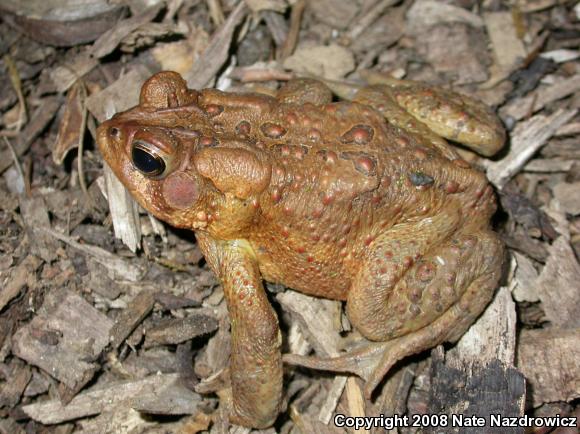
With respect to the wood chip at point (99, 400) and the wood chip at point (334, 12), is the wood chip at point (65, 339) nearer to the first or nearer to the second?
the wood chip at point (99, 400)

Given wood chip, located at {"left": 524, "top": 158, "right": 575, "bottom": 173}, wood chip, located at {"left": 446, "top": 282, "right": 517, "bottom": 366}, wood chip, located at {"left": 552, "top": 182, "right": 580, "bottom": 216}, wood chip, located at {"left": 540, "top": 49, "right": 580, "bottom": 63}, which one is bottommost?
wood chip, located at {"left": 446, "top": 282, "right": 517, "bottom": 366}

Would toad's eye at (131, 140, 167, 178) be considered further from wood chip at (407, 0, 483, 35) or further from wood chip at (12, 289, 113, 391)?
wood chip at (407, 0, 483, 35)

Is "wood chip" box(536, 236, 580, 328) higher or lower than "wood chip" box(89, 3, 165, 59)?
lower

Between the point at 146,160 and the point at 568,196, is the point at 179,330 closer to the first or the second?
the point at 146,160

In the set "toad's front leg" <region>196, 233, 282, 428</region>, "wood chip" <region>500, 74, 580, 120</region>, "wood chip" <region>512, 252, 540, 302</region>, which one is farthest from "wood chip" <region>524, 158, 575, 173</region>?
"toad's front leg" <region>196, 233, 282, 428</region>

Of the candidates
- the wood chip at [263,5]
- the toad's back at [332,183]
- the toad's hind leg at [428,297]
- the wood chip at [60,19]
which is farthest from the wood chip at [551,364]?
the wood chip at [60,19]
